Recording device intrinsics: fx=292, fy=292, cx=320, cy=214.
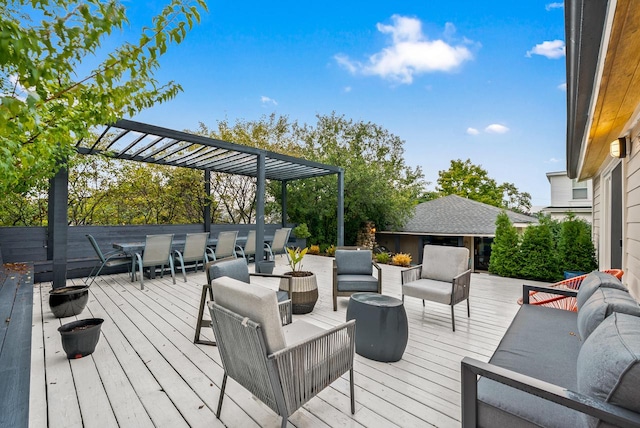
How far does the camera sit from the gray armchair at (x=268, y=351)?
1537 mm

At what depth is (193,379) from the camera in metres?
2.34

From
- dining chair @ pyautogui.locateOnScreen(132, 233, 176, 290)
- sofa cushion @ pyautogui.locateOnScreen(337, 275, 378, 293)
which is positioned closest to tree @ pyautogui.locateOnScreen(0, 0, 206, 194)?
dining chair @ pyautogui.locateOnScreen(132, 233, 176, 290)

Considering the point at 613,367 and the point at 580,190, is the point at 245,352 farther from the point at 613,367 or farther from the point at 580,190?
the point at 580,190

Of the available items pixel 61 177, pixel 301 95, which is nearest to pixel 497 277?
pixel 61 177

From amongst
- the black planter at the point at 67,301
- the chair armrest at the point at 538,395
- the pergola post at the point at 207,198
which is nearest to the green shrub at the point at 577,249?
the chair armrest at the point at 538,395

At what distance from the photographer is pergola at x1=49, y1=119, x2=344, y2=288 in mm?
5012

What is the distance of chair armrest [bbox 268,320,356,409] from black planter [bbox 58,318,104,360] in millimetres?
2216

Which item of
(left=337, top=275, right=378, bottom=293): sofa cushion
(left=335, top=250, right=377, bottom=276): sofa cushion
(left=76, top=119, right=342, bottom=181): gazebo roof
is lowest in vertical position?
(left=337, top=275, right=378, bottom=293): sofa cushion

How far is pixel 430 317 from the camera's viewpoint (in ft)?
12.2

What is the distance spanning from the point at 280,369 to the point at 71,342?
2275 mm

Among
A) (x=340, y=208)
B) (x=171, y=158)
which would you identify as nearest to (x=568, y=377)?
(x=340, y=208)

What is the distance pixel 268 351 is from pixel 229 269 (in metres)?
1.68

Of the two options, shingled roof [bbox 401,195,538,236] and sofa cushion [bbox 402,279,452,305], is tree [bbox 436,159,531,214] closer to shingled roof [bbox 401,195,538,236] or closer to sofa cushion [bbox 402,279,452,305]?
shingled roof [bbox 401,195,538,236]

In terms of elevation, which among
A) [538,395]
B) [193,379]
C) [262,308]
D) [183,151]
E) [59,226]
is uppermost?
[183,151]
